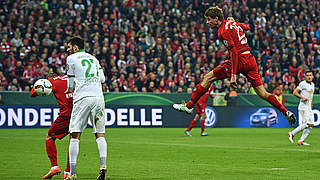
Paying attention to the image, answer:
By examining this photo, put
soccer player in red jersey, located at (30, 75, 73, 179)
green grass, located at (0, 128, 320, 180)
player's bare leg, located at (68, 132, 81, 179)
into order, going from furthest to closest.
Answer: green grass, located at (0, 128, 320, 180), soccer player in red jersey, located at (30, 75, 73, 179), player's bare leg, located at (68, 132, 81, 179)

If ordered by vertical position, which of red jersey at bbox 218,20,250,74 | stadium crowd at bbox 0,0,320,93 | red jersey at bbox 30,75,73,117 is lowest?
red jersey at bbox 30,75,73,117

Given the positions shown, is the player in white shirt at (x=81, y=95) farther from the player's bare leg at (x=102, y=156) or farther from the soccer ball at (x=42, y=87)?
the soccer ball at (x=42, y=87)

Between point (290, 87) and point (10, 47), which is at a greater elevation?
point (10, 47)

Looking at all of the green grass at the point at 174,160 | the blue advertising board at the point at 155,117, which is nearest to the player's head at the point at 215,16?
the green grass at the point at 174,160

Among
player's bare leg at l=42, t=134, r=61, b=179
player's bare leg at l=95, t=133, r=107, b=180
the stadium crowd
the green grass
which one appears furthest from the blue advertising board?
player's bare leg at l=95, t=133, r=107, b=180

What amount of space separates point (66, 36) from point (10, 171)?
57.1 ft

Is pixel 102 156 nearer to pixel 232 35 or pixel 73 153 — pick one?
pixel 73 153

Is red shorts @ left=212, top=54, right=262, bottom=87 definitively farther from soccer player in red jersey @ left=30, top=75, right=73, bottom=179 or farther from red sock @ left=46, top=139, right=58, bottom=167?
red sock @ left=46, top=139, right=58, bottom=167

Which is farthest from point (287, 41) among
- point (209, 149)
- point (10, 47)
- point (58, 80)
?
point (58, 80)

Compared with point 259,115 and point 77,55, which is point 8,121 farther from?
point 77,55

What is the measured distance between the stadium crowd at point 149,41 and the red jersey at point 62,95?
12.8 m

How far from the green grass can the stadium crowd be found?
8.33 meters

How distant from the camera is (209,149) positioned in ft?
47.2

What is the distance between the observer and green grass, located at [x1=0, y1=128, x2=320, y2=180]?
936 centimetres
